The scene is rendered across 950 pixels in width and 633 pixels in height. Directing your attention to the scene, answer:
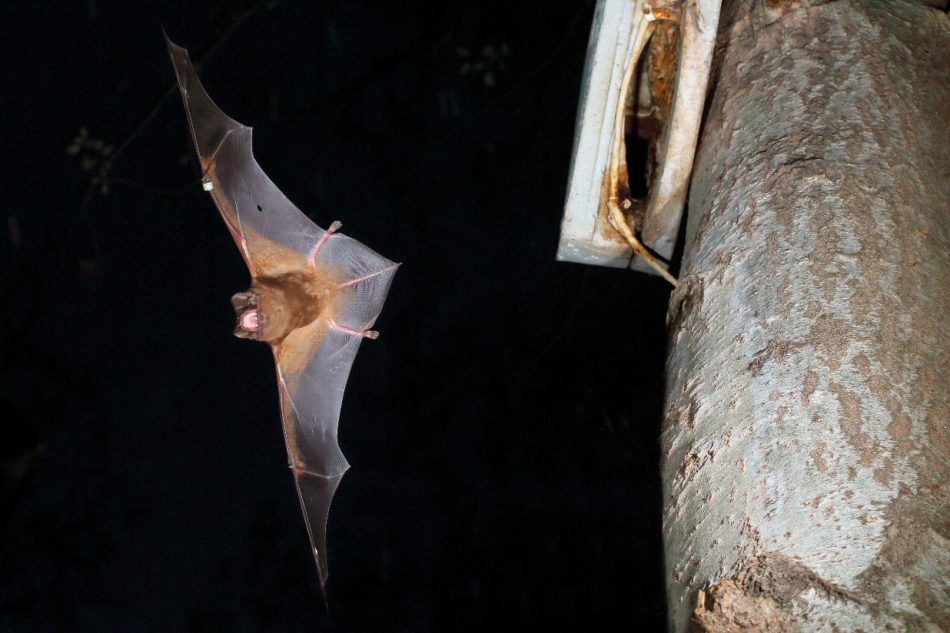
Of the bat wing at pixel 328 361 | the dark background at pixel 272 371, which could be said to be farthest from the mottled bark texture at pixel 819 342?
the dark background at pixel 272 371

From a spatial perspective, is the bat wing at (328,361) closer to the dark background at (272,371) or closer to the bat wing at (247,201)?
the bat wing at (247,201)

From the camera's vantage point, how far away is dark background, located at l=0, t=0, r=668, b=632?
2.45 m

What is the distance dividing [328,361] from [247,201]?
0.40 meters

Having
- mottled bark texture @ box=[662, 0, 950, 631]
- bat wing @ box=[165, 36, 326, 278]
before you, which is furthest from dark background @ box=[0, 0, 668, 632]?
mottled bark texture @ box=[662, 0, 950, 631]

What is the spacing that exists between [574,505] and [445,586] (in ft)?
1.74

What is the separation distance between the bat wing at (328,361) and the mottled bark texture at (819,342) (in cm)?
85

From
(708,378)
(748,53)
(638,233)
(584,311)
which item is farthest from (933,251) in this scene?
(584,311)

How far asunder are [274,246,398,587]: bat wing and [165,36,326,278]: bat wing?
0.24ft

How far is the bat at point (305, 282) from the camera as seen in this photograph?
60.1 inches

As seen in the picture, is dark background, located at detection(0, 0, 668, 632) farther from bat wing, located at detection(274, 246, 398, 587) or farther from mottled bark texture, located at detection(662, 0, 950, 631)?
mottled bark texture, located at detection(662, 0, 950, 631)

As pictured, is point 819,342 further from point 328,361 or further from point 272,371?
point 272,371

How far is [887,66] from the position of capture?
84 centimetres

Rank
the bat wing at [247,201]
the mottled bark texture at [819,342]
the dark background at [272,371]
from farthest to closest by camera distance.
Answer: the dark background at [272,371], the bat wing at [247,201], the mottled bark texture at [819,342]

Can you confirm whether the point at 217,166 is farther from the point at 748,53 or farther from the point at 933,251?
the point at 933,251
